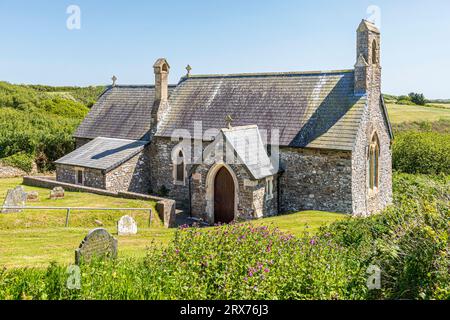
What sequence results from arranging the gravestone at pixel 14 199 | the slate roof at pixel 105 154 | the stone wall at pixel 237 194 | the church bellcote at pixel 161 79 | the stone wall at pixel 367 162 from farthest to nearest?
the church bellcote at pixel 161 79
the slate roof at pixel 105 154
the stone wall at pixel 367 162
the stone wall at pixel 237 194
the gravestone at pixel 14 199

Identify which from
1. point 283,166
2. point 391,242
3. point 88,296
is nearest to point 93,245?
point 88,296

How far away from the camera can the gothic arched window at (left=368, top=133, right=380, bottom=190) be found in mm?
26438

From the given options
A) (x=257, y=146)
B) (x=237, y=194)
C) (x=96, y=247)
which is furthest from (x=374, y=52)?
(x=96, y=247)

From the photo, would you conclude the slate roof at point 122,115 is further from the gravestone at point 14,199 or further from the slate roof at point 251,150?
the gravestone at point 14,199

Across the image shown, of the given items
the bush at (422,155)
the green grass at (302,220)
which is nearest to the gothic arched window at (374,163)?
the green grass at (302,220)

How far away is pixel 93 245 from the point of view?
12547 millimetres

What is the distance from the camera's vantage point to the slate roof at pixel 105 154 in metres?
28.9

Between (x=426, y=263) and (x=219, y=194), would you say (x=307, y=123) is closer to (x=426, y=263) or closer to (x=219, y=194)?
(x=219, y=194)

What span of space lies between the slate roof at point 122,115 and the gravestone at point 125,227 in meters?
13.0

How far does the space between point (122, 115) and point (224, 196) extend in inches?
544

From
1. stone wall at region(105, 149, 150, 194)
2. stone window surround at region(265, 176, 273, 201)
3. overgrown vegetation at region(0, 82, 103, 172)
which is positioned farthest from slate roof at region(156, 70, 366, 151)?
overgrown vegetation at region(0, 82, 103, 172)

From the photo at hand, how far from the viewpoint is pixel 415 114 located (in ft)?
233

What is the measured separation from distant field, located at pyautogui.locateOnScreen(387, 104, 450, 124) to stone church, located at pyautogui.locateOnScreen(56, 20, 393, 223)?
4154cm
